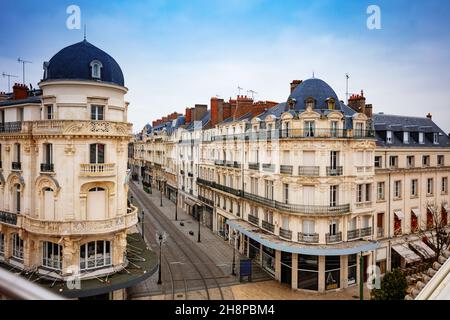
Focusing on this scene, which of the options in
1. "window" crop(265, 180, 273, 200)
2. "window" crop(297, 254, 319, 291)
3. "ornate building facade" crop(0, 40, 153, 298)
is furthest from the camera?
"window" crop(265, 180, 273, 200)

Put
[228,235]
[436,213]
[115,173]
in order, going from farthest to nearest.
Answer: [228,235] < [436,213] < [115,173]

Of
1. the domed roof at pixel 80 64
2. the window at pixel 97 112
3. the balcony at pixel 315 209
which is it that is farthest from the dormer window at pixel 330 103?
the window at pixel 97 112

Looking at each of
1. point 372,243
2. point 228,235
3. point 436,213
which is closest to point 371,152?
point 372,243

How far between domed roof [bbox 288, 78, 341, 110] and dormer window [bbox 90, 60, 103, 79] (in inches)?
506

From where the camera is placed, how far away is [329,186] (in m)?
22.0

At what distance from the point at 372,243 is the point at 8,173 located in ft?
73.1

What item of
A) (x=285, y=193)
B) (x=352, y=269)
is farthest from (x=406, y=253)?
(x=285, y=193)

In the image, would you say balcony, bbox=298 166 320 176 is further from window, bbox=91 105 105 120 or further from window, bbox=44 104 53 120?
window, bbox=44 104 53 120

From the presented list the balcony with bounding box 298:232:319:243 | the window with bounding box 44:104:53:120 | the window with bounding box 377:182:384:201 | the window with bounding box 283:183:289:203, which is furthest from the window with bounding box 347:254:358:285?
the window with bounding box 44:104:53:120

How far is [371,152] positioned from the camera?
23.6 m

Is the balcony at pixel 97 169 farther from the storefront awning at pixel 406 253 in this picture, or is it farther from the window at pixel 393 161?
the storefront awning at pixel 406 253

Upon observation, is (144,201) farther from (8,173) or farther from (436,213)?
(436,213)

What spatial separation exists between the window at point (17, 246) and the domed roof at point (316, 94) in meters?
18.7

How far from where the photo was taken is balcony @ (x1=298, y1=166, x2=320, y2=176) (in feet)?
71.7
